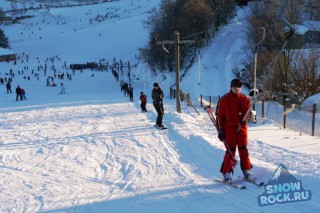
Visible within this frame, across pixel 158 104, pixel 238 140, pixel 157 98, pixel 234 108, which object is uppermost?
pixel 234 108

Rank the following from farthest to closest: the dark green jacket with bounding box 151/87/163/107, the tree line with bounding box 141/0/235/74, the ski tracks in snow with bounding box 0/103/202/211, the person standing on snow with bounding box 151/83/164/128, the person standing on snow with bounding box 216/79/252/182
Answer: the tree line with bounding box 141/0/235/74, the dark green jacket with bounding box 151/87/163/107, the person standing on snow with bounding box 151/83/164/128, the ski tracks in snow with bounding box 0/103/202/211, the person standing on snow with bounding box 216/79/252/182

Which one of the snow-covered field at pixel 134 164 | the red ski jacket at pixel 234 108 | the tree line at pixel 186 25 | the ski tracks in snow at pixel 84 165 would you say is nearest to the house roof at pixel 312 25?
the tree line at pixel 186 25

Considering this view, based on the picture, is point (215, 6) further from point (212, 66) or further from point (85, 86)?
point (85, 86)

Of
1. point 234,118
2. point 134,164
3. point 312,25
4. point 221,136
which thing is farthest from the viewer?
point 312,25

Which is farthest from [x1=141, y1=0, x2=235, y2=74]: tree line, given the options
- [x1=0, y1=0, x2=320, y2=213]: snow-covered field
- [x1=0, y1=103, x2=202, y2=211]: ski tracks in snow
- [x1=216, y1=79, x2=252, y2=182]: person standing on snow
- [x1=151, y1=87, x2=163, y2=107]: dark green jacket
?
[x1=216, y1=79, x2=252, y2=182]: person standing on snow

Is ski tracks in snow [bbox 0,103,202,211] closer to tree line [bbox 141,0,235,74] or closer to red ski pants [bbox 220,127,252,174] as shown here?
red ski pants [bbox 220,127,252,174]

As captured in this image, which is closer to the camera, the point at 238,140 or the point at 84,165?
the point at 238,140

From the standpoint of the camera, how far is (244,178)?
20.3 ft

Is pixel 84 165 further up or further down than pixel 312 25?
further down

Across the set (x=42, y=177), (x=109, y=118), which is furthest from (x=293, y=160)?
(x=109, y=118)

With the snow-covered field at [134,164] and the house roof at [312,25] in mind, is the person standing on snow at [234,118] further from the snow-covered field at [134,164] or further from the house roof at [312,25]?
the house roof at [312,25]

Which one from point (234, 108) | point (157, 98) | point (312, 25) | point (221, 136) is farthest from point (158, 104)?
point (312, 25)

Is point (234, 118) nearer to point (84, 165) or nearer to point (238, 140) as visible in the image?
point (238, 140)

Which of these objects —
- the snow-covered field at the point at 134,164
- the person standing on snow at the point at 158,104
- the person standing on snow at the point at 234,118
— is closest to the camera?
the snow-covered field at the point at 134,164
